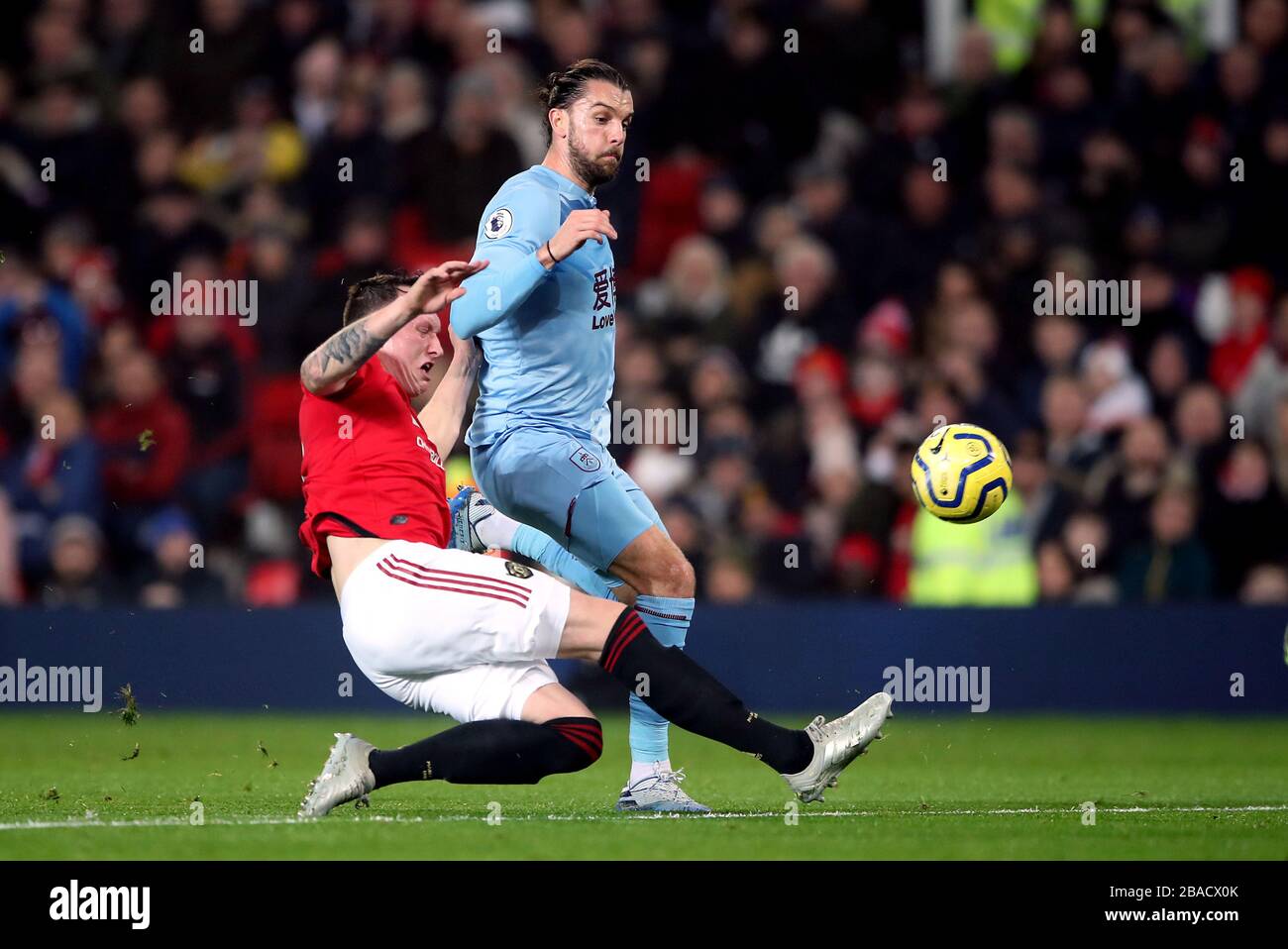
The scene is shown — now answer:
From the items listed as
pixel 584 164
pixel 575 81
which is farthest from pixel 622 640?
pixel 575 81

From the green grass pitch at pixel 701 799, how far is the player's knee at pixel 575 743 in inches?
8.7

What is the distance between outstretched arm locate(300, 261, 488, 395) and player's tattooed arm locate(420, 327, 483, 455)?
84 centimetres

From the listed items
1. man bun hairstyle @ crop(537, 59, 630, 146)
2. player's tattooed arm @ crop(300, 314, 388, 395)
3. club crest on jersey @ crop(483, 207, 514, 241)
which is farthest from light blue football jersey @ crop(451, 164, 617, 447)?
player's tattooed arm @ crop(300, 314, 388, 395)

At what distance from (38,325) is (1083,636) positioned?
6889 millimetres

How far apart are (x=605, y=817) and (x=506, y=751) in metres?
0.68

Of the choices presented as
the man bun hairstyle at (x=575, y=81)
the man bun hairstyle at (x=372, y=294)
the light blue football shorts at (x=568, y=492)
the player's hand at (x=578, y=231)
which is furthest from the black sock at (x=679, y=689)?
the man bun hairstyle at (x=575, y=81)

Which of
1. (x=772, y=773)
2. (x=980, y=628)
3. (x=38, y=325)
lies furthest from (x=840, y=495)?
(x=38, y=325)

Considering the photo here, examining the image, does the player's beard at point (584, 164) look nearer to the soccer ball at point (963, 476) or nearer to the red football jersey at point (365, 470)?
the red football jersey at point (365, 470)

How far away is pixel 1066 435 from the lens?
489 inches

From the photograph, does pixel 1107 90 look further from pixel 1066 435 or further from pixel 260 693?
pixel 260 693

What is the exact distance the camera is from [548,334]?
24.0 ft

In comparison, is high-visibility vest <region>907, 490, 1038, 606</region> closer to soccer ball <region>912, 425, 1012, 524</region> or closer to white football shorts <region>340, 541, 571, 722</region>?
soccer ball <region>912, 425, 1012, 524</region>

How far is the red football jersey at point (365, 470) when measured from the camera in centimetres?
659

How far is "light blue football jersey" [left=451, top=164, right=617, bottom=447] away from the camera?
7.19m
